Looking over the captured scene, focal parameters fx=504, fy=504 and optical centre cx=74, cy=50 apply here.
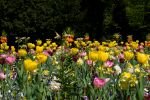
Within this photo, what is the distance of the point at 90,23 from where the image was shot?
73.7ft

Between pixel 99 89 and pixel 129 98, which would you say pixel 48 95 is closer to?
pixel 99 89

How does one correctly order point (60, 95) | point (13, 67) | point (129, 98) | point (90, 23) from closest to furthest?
point (129, 98) < point (60, 95) < point (13, 67) < point (90, 23)

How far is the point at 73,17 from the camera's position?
1916 centimetres

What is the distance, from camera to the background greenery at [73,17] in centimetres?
1766

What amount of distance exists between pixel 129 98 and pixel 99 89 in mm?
438

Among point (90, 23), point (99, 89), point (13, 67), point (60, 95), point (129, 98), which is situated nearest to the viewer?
point (129, 98)

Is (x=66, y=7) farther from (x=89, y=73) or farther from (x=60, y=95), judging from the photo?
(x=60, y=95)

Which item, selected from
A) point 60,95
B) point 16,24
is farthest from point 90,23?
point 60,95

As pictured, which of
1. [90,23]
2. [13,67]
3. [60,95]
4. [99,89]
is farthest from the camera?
[90,23]

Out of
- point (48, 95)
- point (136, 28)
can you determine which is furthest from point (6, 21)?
point (48, 95)

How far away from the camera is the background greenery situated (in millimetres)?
17656

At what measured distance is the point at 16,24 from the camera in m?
17.5

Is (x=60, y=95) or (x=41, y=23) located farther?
(x=41, y=23)

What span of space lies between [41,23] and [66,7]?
134 centimetres
